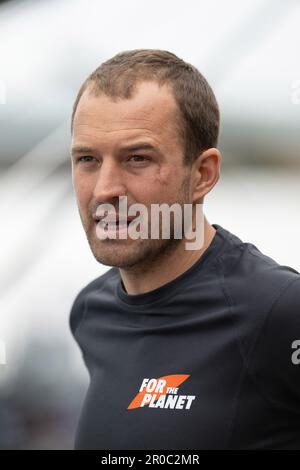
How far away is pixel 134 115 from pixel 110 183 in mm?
128

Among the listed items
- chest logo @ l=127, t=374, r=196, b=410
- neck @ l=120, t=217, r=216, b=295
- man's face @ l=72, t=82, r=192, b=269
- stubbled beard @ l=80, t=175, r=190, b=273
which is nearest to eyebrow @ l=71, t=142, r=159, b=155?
man's face @ l=72, t=82, r=192, b=269

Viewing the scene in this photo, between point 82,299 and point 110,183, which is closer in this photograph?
point 110,183

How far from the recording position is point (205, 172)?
48.1 inches

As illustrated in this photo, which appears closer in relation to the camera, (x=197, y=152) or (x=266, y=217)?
(x=197, y=152)

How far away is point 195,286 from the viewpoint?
1.20 meters

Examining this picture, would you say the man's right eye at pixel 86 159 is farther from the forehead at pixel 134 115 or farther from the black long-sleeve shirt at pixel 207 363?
the black long-sleeve shirt at pixel 207 363

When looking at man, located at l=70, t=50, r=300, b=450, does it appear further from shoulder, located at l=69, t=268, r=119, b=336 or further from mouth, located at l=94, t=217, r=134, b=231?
shoulder, located at l=69, t=268, r=119, b=336

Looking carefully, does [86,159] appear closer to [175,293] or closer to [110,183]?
[110,183]

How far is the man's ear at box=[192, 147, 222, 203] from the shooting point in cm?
120

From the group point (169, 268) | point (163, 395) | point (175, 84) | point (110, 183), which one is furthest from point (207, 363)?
point (175, 84)

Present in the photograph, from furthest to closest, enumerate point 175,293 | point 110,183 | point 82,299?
point 82,299
point 175,293
point 110,183

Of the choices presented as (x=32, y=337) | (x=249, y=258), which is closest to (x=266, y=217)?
(x=32, y=337)

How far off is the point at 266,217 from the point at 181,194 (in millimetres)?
2275

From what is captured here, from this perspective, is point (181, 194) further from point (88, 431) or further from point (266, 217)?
point (266, 217)
